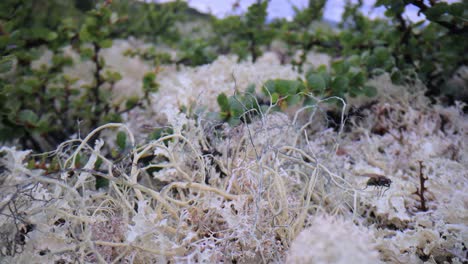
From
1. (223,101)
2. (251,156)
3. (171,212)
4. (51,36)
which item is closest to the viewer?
(171,212)

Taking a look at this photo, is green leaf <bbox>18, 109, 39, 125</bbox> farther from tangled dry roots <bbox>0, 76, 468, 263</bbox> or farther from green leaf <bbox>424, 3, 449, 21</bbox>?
green leaf <bbox>424, 3, 449, 21</bbox>

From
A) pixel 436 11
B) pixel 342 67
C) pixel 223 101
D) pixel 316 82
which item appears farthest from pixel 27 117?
pixel 436 11

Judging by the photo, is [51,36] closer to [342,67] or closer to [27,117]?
[27,117]

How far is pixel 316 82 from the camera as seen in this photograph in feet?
3.35

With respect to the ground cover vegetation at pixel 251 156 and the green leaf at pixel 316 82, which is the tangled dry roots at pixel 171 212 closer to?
the ground cover vegetation at pixel 251 156

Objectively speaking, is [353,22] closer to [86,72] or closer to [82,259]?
[86,72]

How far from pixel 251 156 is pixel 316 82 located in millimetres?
339

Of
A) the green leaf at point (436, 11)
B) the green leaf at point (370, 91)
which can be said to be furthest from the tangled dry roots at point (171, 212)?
the green leaf at point (436, 11)

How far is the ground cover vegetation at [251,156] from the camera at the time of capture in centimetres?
60

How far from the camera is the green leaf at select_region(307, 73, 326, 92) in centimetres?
102

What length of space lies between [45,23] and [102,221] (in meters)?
1.33

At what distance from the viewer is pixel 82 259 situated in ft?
1.91

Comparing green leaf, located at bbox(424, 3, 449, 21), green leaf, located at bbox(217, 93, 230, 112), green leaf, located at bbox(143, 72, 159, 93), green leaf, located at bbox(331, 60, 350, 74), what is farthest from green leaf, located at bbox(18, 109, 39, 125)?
green leaf, located at bbox(424, 3, 449, 21)

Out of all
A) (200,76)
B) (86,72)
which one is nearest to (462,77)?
(200,76)
